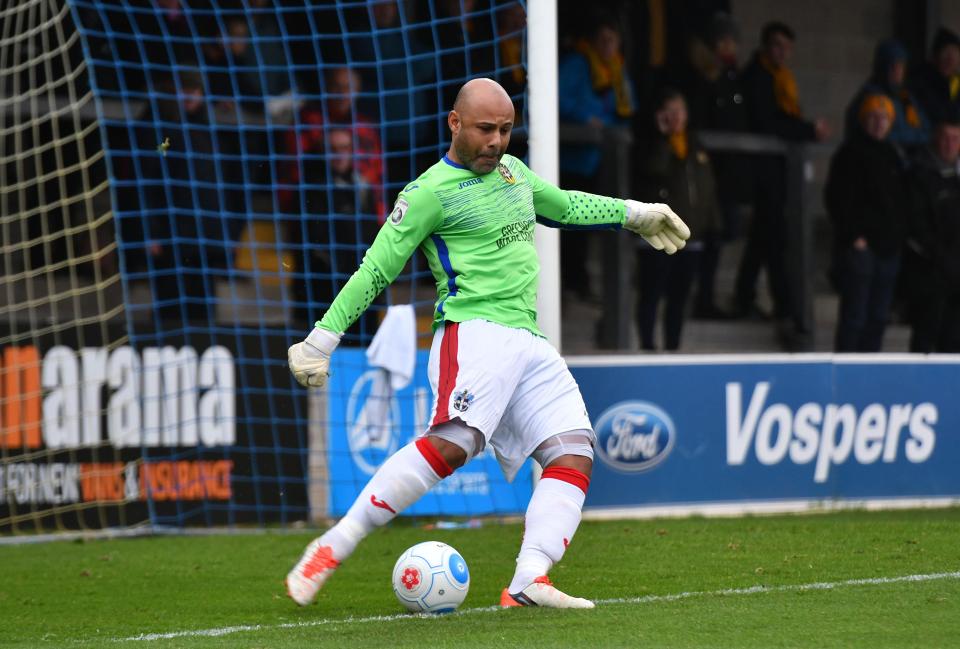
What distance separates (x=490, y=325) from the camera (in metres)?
5.05

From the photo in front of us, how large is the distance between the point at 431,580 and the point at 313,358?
0.87 m

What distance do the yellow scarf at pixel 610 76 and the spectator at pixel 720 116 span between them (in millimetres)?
677

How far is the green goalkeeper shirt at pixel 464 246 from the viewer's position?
4.93m

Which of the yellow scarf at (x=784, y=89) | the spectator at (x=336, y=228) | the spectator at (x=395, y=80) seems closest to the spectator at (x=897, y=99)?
the yellow scarf at (x=784, y=89)

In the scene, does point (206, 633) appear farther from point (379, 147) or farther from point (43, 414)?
point (379, 147)

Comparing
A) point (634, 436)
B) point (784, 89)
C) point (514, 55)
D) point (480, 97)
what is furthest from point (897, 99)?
point (480, 97)

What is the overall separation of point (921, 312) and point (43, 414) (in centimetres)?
673

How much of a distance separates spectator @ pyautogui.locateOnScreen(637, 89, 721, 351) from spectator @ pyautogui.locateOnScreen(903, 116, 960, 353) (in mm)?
1974

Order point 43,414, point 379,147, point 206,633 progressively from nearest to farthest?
point 206,633 → point 43,414 → point 379,147

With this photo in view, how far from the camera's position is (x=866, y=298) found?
1098 cm

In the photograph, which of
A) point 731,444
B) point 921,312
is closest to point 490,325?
point 731,444

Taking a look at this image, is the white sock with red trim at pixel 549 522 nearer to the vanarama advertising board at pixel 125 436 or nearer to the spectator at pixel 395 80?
the vanarama advertising board at pixel 125 436

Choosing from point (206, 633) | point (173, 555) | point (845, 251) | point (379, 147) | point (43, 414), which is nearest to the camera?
point (206, 633)

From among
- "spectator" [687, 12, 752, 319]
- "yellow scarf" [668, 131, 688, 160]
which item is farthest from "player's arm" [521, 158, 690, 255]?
"spectator" [687, 12, 752, 319]
